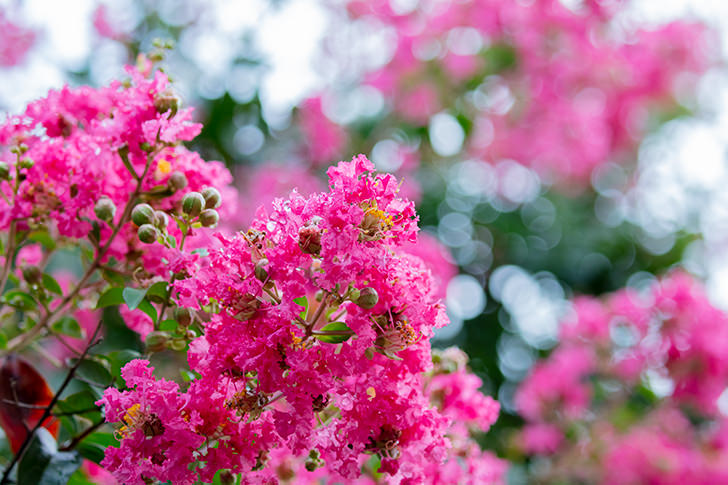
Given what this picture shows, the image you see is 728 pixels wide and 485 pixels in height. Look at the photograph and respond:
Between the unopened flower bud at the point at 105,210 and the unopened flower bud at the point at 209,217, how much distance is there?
0.16m

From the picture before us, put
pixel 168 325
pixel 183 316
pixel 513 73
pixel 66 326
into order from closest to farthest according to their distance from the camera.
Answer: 1. pixel 183 316
2. pixel 168 325
3. pixel 66 326
4. pixel 513 73

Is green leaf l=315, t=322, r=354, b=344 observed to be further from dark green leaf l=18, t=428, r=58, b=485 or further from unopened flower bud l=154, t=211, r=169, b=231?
dark green leaf l=18, t=428, r=58, b=485

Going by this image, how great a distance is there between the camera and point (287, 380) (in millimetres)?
773

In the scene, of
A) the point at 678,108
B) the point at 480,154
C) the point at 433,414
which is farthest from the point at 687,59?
the point at 433,414

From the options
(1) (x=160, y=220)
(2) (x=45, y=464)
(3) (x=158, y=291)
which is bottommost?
(2) (x=45, y=464)

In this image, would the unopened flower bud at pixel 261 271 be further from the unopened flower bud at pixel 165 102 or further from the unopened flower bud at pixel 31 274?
the unopened flower bud at pixel 31 274

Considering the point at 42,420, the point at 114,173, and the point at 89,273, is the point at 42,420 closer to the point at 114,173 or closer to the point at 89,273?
the point at 89,273

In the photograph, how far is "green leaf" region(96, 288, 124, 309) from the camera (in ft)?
3.42

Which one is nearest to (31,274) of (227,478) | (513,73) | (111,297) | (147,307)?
(111,297)

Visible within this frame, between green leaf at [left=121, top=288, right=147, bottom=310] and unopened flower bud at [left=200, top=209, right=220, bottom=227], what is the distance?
0.44ft

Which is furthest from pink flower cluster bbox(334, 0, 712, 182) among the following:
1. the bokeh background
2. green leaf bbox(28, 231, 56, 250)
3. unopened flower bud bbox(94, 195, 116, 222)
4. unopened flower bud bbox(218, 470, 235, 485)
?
unopened flower bud bbox(218, 470, 235, 485)

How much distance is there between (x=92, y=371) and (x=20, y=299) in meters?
0.23

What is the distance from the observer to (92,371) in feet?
3.42

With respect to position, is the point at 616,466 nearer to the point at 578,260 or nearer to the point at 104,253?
the point at 578,260
